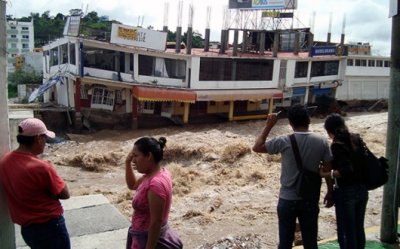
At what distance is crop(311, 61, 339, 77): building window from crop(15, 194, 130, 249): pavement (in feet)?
91.7

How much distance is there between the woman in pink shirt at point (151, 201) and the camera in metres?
2.76

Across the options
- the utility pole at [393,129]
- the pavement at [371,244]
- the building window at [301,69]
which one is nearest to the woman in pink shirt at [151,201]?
the pavement at [371,244]

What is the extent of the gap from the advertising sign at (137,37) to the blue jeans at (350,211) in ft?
66.7

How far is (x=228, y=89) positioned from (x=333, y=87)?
37.2 ft

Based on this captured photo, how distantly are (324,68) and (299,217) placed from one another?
30.5 meters

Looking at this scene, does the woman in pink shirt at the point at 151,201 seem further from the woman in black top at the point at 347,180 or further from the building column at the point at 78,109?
the building column at the point at 78,109

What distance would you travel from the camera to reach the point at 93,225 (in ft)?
17.6

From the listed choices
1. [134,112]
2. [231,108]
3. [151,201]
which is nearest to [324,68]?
[231,108]

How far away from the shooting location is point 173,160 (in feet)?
58.6

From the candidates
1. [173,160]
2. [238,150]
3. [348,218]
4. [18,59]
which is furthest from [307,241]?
[18,59]

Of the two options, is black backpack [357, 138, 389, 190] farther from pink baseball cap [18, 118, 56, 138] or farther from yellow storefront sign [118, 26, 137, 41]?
yellow storefront sign [118, 26, 137, 41]

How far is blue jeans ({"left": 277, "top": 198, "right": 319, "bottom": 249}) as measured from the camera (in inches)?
144

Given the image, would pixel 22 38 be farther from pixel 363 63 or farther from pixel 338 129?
pixel 338 129

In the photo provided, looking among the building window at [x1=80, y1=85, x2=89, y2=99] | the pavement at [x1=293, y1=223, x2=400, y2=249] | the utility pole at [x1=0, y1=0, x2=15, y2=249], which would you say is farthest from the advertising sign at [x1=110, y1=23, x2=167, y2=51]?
the utility pole at [x1=0, y1=0, x2=15, y2=249]
